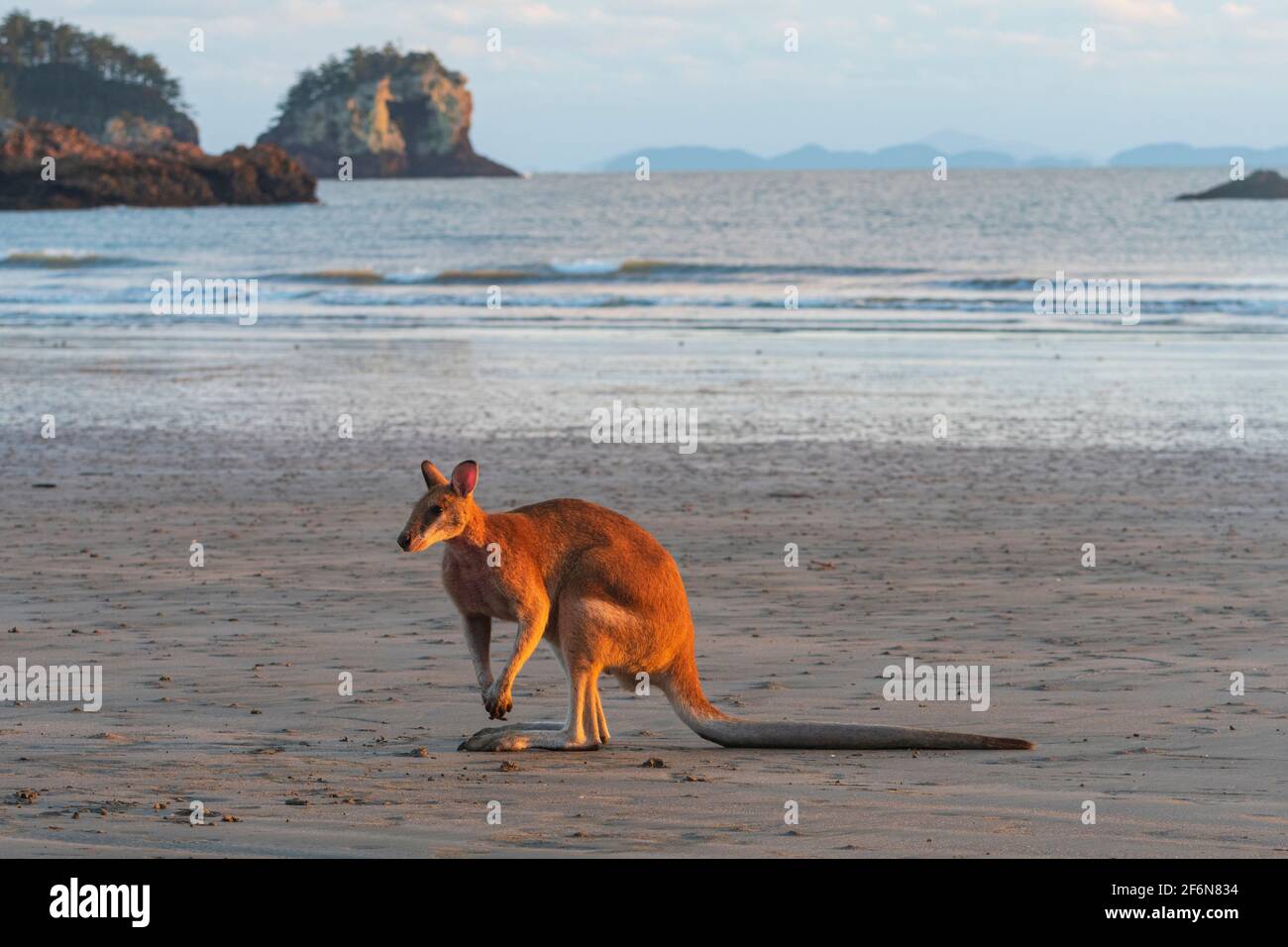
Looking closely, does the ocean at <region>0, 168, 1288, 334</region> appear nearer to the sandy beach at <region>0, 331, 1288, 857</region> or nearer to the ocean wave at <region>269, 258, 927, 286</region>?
the ocean wave at <region>269, 258, 927, 286</region>

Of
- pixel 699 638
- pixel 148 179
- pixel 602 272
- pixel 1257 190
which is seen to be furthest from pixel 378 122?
pixel 699 638

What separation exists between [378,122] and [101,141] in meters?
23.0

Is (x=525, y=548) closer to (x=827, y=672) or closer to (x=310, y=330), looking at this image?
(x=827, y=672)

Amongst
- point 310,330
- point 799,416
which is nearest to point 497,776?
point 799,416

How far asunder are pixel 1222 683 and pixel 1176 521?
13.6 ft

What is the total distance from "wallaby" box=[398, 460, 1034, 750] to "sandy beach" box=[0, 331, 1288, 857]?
0.08 m

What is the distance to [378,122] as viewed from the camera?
491 ft

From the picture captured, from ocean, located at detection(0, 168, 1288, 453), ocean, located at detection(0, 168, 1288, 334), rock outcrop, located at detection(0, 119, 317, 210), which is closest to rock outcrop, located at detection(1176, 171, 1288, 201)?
ocean, located at detection(0, 168, 1288, 334)

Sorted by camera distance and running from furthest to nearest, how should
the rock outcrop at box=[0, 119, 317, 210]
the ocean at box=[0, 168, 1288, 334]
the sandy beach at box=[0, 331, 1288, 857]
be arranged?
1. the rock outcrop at box=[0, 119, 317, 210]
2. the ocean at box=[0, 168, 1288, 334]
3. the sandy beach at box=[0, 331, 1288, 857]

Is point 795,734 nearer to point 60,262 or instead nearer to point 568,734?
point 568,734

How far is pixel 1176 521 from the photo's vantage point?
10.4 metres

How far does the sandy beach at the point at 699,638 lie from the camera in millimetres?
4559

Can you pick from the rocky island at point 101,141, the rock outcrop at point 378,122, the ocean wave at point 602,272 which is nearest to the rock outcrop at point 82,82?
the rocky island at point 101,141

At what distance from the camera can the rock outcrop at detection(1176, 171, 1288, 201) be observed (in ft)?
269
